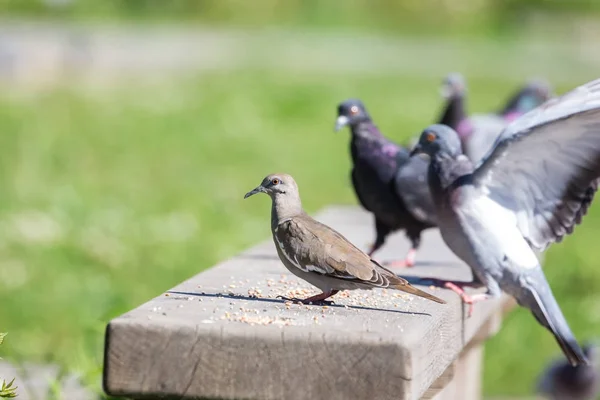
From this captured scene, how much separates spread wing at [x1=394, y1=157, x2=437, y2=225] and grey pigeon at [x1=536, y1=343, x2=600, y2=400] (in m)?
1.71

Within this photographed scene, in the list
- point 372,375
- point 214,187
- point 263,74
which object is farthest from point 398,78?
point 372,375

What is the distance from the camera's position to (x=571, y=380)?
19.0ft

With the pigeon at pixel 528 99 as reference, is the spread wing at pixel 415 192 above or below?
above

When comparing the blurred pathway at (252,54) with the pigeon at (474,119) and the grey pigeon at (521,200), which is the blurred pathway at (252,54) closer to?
the pigeon at (474,119)

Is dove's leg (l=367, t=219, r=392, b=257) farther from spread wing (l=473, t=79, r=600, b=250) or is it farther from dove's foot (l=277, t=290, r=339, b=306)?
dove's foot (l=277, t=290, r=339, b=306)

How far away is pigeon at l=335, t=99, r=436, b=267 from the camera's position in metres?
4.10

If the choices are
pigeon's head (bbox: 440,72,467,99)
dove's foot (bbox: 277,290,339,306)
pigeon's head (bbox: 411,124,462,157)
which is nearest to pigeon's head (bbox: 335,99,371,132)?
pigeon's head (bbox: 411,124,462,157)

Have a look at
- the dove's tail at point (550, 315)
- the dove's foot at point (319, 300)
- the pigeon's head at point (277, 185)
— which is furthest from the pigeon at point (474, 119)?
the dove's foot at point (319, 300)

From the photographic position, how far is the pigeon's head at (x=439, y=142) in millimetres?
3611

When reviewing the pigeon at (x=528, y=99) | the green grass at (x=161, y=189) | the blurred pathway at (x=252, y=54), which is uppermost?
the pigeon at (x=528, y=99)

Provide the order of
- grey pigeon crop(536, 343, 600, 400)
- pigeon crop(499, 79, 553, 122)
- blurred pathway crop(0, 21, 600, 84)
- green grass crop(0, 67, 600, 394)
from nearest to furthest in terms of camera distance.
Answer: grey pigeon crop(536, 343, 600, 400), green grass crop(0, 67, 600, 394), pigeon crop(499, 79, 553, 122), blurred pathway crop(0, 21, 600, 84)

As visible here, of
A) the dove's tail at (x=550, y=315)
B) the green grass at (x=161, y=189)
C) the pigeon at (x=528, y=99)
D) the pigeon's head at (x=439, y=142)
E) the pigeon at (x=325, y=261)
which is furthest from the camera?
the pigeon at (x=528, y=99)

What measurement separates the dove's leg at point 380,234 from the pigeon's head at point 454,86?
7.64 ft

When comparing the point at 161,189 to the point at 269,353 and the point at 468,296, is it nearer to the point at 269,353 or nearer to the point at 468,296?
the point at 468,296
